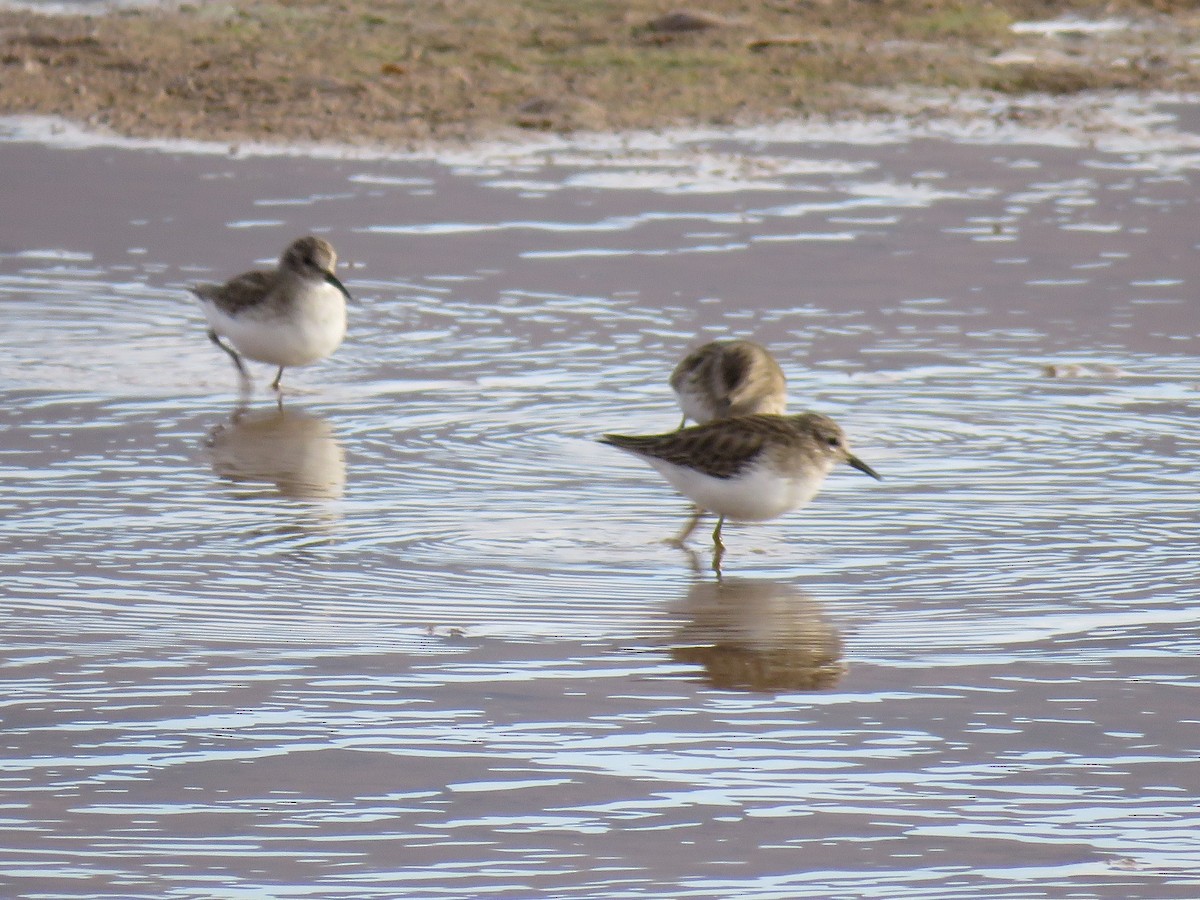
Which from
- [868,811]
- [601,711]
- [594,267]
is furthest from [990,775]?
[594,267]

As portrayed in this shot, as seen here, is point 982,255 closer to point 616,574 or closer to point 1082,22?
point 616,574

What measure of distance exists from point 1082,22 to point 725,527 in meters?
13.2

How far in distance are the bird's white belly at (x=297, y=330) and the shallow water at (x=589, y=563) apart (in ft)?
0.74

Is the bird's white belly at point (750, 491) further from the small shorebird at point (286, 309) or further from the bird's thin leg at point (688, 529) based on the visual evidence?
the small shorebird at point (286, 309)

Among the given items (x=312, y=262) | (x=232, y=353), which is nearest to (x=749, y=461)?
(x=312, y=262)

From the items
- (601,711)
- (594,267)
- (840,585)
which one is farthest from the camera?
(594,267)

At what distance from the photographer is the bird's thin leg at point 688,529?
7812 millimetres

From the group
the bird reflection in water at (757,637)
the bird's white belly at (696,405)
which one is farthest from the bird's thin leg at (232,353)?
the bird reflection in water at (757,637)

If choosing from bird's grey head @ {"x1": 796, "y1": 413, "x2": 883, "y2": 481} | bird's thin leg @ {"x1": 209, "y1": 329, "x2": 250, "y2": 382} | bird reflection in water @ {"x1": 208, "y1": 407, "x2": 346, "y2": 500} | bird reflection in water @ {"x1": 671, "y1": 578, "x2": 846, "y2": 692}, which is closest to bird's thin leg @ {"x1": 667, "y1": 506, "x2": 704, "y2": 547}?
bird reflection in water @ {"x1": 671, "y1": 578, "x2": 846, "y2": 692}

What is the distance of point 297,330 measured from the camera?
998 cm

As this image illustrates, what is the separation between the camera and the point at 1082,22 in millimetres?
20016

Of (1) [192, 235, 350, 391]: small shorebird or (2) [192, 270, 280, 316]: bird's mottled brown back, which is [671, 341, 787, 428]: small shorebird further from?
(2) [192, 270, 280, 316]: bird's mottled brown back

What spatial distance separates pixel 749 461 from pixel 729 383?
1.29m

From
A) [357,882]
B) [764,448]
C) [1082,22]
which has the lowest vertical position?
[357,882]
